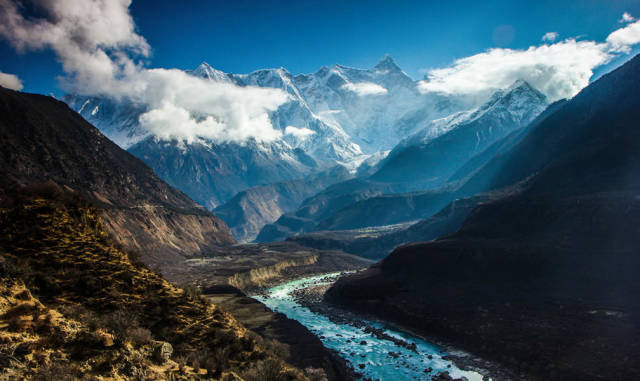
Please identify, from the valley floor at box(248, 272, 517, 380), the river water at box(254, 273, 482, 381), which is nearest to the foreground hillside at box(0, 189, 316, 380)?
the river water at box(254, 273, 482, 381)

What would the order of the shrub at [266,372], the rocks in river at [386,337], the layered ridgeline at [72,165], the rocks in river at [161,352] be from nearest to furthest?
the rocks in river at [161,352] → the shrub at [266,372] → the rocks in river at [386,337] → the layered ridgeline at [72,165]

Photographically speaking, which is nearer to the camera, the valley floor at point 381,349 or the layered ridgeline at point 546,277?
the layered ridgeline at point 546,277

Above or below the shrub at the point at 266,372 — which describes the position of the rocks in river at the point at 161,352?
above

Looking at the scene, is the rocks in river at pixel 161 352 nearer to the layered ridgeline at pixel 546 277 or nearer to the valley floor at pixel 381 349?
the valley floor at pixel 381 349

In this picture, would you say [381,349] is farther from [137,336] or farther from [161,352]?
[137,336]

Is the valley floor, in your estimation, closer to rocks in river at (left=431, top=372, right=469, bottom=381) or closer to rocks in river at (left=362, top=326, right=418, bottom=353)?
rocks in river at (left=362, top=326, right=418, bottom=353)

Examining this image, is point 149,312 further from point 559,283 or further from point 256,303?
point 559,283

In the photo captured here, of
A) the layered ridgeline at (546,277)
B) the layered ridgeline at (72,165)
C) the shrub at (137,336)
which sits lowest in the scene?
the layered ridgeline at (546,277)

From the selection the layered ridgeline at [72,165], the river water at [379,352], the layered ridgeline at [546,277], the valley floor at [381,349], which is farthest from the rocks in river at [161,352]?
the layered ridgeline at [72,165]
